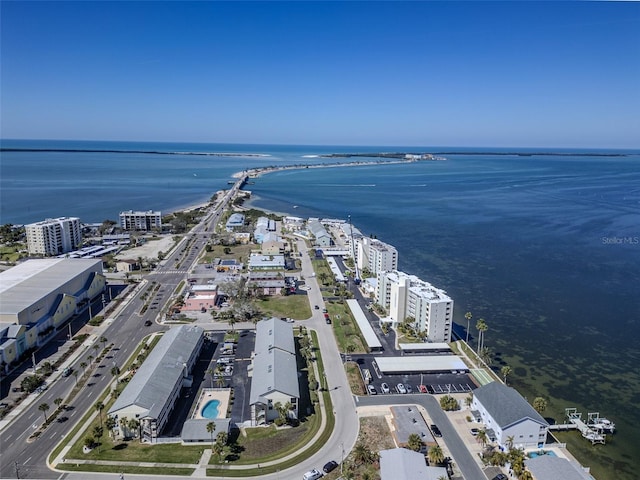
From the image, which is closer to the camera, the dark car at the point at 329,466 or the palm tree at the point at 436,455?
the palm tree at the point at 436,455

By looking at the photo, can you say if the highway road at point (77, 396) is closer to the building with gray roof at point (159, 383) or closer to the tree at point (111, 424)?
the tree at point (111, 424)

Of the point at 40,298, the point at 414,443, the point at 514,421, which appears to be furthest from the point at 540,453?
the point at 40,298

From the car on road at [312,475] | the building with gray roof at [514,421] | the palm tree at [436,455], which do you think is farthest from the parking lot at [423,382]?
the car on road at [312,475]

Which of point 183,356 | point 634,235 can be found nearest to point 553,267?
point 634,235

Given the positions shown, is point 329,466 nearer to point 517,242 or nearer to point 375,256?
point 375,256

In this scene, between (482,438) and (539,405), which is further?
(539,405)

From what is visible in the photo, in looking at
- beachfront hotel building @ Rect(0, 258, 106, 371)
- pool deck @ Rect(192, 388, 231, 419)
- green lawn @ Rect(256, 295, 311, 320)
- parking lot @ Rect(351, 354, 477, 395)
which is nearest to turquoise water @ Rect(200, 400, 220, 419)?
pool deck @ Rect(192, 388, 231, 419)

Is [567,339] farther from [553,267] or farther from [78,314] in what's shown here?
[78,314]
